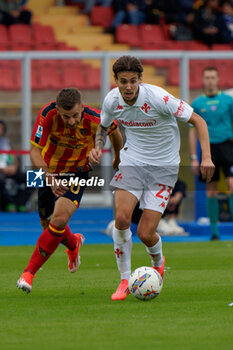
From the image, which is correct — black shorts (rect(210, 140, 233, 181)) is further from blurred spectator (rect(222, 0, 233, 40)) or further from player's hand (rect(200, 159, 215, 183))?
blurred spectator (rect(222, 0, 233, 40))

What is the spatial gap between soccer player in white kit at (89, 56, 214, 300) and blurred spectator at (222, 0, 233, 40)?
14904mm

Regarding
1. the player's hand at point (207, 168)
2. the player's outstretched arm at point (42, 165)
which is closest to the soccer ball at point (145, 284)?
the player's hand at point (207, 168)

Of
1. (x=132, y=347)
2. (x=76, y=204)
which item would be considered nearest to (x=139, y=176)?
(x=76, y=204)

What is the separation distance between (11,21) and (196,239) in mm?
8800

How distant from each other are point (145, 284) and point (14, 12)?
14.6 meters

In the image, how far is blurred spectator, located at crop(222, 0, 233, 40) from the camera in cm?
2152

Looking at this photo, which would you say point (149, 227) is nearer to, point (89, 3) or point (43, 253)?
point (43, 253)

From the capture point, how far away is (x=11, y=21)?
64.5ft

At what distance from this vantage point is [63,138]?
7746mm

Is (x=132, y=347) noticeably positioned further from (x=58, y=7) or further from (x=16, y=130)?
(x=58, y=7)

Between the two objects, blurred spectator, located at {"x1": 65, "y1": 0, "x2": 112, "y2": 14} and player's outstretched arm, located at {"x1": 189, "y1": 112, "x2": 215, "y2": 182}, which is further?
blurred spectator, located at {"x1": 65, "y1": 0, "x2": 112, "y2": 14}

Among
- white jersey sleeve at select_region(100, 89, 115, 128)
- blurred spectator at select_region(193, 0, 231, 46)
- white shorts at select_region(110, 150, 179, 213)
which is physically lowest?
blurred spectator at select_region(193, 0, 231, 46)

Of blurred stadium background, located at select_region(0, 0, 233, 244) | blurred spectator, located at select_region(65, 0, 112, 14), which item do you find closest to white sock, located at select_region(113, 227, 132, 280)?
blurred stadium background, located at select_region(0, 0, 233, 244)

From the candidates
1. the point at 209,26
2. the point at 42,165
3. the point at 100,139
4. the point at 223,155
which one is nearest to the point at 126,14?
the point at 209,26
